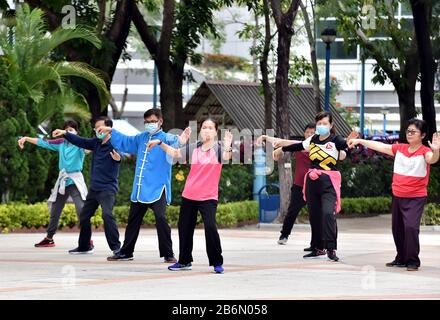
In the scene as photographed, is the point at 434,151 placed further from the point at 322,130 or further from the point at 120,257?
the point at 120,257

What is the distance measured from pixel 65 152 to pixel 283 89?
9.29 metres

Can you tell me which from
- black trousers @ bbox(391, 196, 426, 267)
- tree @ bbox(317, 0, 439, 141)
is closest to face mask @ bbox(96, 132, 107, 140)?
black trousers @ bbox(391, 196, 426, 267)

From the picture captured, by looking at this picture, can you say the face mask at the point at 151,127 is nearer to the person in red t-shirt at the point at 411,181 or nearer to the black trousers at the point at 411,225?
the person in red t-shirt at the point at 411,181

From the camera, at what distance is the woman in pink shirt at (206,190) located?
1355 cm

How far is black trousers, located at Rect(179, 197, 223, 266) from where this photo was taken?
1354 centimetres

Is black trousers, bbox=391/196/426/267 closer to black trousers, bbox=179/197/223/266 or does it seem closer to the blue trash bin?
black trousers, bbox=179/197/223/266

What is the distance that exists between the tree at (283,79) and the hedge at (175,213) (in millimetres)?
963

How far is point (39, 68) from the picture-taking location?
2375 cm

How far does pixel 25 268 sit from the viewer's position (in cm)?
1400

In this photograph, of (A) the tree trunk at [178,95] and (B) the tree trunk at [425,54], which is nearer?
(B) the tree trunk at [425,54]

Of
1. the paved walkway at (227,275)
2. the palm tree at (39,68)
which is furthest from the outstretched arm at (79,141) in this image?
the palm tree at (39,68)

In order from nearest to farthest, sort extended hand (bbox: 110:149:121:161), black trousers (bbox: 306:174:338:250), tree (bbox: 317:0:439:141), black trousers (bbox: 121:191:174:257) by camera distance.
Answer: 1. black trousers (bbox: 121:191:174:257)
2. black trousers (bbox: 306:174:338:250)
3. extended hand (bbox: 110:149:121:161)
4. tree (bbox: 317:0:439:141)
